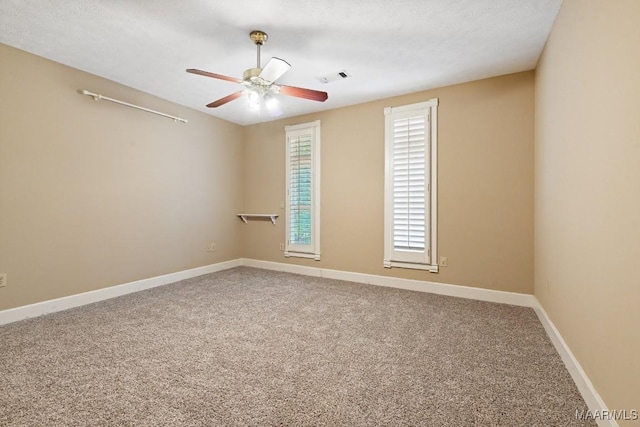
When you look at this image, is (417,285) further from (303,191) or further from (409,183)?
(303,191)

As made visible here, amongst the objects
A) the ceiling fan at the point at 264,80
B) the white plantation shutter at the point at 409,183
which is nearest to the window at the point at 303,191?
the white plantation shutter at the point at 409,183

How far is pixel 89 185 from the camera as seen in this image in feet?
11.4

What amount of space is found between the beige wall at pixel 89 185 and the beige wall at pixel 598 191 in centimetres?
468

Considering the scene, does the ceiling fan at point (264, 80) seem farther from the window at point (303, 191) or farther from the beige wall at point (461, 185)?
the window at point (303, 191)

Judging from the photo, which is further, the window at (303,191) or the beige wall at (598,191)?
the window at (303,191)

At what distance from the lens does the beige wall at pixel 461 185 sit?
339 cm

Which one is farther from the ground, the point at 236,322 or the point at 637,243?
the point at 637,243

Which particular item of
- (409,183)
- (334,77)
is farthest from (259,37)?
(409,183)

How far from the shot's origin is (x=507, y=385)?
1822mm

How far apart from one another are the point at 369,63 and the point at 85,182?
3616mm

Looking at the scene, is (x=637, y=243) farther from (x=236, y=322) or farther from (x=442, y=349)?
(x=236, y=322)

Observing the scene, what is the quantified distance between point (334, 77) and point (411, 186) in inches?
69.7

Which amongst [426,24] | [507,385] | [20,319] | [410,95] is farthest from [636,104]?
[20,319]

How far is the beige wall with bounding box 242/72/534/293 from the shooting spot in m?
3.39
